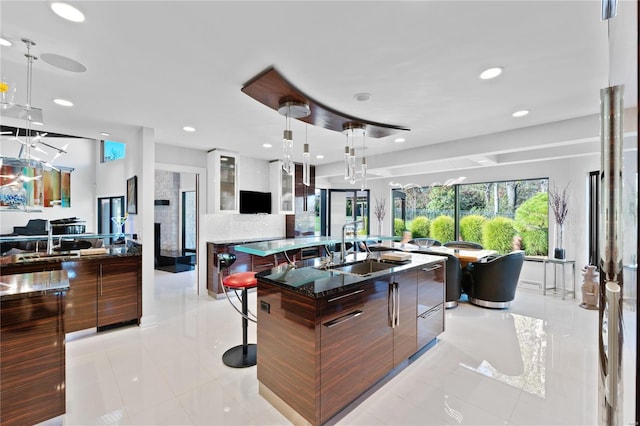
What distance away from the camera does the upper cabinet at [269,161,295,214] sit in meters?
6.17

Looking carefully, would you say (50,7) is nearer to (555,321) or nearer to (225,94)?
(225,94)

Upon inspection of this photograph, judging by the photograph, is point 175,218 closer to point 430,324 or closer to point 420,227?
point 420,227

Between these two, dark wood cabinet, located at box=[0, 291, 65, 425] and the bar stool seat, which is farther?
the bar stool seat

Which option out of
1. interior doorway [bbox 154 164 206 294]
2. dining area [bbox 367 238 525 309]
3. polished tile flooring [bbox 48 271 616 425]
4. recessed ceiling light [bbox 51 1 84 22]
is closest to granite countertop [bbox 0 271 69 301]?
polished tile flooring [bbox 48 271 616 425]

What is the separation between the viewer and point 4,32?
1.79 m

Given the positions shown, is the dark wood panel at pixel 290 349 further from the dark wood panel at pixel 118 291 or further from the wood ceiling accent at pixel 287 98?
the dark wood panel at pixel 118 291

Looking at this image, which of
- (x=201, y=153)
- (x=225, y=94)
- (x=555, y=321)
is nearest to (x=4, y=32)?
(x=225, y=94)

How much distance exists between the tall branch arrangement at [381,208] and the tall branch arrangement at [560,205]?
3.75m

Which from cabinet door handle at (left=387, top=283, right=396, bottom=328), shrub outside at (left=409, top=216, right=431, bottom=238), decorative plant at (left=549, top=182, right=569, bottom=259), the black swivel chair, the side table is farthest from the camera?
shrub outside at (left=409, top=216, right=431, bottom=238)

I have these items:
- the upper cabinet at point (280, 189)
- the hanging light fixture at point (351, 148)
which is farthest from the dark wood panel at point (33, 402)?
the upper cabinet at point (280, 189)

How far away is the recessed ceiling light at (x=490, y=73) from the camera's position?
228cm

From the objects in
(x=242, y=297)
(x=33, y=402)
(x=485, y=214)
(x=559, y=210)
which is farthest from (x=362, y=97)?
(x=485, y=214)

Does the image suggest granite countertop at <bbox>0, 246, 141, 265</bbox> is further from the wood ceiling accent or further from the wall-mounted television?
the wood ceiling accent

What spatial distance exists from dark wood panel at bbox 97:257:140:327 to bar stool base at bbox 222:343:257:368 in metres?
1.63
